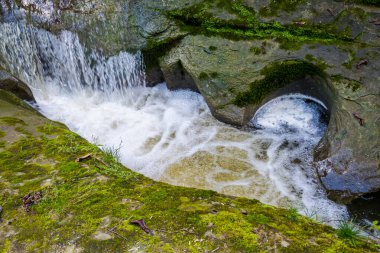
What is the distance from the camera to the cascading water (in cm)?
621

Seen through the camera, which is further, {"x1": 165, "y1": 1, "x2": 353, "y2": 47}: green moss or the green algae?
the green algae

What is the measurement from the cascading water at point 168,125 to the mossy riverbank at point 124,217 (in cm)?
210

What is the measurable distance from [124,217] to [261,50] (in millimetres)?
4608

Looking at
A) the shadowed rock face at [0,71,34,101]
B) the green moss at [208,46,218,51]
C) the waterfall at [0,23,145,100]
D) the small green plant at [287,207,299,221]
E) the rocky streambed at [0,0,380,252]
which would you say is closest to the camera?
the small green plant at [287,207,299,221]

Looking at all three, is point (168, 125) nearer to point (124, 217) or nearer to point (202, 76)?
point (202, 76)

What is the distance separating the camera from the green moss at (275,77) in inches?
267

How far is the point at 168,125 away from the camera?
780 cm

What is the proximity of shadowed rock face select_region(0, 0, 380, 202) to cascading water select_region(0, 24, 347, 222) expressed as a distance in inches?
13.0

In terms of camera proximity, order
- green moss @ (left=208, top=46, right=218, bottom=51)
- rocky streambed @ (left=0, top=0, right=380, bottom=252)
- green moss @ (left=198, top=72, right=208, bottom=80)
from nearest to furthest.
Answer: rocky streambed @ (left=0, top=0, right=380, bottom=252) < green moss @ (left=208, top=46, right=218, bottom=51) < green moss @ (left=198, top=72, right=208, bottom=80)

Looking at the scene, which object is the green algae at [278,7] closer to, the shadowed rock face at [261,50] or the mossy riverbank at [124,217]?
the shadowed rock face at [261,50]

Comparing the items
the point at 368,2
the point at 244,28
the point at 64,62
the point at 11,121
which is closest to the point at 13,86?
the point at 64,62

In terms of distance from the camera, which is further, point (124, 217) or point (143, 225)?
point (124, 217)

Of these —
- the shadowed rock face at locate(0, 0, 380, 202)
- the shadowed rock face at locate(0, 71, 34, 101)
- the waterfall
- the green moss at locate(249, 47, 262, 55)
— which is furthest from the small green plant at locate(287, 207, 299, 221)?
the shadowed rock face at locate(0, 71, 34, 101)

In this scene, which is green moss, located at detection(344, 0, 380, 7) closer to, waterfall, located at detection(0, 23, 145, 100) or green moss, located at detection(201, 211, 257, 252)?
waterfall, located at detection(0, 23, 145, 100)
